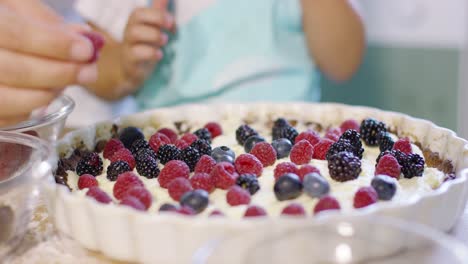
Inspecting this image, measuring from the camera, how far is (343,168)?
83cm

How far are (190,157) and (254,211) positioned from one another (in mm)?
243

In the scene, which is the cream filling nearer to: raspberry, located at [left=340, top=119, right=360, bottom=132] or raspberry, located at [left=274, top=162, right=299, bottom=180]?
raspberry, located at [left=274, top=162, right=299, bottom=180]

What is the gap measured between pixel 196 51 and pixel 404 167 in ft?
2.53

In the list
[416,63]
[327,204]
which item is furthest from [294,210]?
[416,63]

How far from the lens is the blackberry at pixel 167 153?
94 cm

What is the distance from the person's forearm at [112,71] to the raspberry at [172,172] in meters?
0.70

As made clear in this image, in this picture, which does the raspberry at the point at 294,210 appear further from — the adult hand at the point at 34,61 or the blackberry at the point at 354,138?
the adult hand at the point at 34,61

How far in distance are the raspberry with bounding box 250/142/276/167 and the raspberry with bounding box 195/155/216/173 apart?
0.26 ft

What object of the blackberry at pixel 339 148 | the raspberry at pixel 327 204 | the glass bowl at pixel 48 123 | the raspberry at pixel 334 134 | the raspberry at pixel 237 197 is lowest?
the raspberry at pixel 237 197

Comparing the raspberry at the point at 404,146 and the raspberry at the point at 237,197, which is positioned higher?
the raspberry at the point at 404,146

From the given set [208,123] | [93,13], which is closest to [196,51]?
[93,13]

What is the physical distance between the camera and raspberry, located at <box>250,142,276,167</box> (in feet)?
3.05

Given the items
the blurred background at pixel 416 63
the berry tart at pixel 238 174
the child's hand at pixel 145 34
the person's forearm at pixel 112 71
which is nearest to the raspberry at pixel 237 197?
the berry tart at pixel 238 174

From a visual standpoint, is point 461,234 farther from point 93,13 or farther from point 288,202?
point 93,13
